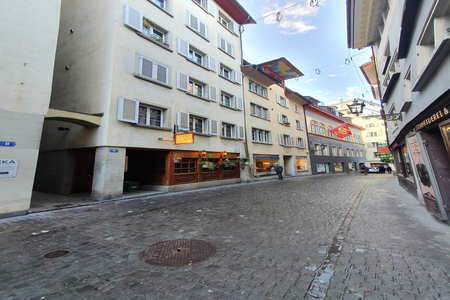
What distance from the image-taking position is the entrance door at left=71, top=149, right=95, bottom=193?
36.6ft

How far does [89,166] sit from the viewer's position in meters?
11.7

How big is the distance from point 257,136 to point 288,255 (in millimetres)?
17129

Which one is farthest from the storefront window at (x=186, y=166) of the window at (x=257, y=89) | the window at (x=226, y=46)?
the window at (x=257, y=89)

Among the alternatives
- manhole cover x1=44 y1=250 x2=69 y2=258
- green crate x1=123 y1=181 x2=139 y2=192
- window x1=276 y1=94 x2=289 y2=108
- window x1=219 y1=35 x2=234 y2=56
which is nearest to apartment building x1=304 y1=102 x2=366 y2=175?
window x1=276 y1=94 x2=289 y2=108

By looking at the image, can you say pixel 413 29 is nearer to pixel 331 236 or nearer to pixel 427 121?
pixel 427 121

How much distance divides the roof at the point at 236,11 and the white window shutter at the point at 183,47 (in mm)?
7120

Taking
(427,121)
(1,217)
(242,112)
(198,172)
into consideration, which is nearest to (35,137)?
(1,217)

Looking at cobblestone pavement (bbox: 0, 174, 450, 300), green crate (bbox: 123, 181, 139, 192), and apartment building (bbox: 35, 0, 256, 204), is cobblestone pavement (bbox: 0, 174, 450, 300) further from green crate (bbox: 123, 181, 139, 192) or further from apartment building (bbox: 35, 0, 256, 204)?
green crate (bbox: 123, 181, 139, 192)

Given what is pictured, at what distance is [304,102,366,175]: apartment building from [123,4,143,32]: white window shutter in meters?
24.4

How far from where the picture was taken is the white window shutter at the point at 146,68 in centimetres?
1094

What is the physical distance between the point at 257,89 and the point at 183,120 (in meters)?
12.2

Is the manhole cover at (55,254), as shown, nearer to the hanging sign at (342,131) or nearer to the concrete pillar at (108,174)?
the concrete pillar at (108,174)

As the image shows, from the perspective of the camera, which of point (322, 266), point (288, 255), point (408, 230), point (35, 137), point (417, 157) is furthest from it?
point (35, 137)

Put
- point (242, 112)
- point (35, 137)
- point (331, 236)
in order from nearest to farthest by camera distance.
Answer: point (331, 236) → point (35, 137) → point (242, 112)
